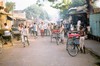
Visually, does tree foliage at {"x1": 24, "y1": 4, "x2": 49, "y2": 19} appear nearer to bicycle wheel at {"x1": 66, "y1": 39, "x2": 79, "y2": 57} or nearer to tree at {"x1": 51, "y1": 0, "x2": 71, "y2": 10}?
tree at {"x1": 51, "y1": 0, "x2": 71, "y2": 10}

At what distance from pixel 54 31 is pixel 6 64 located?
42.6 ft

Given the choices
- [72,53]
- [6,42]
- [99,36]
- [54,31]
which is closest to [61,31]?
[54,31]

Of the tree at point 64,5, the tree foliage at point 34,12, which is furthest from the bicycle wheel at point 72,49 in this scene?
the tree foliage at point 34,12

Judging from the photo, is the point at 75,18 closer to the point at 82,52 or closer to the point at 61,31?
the point at 61,31

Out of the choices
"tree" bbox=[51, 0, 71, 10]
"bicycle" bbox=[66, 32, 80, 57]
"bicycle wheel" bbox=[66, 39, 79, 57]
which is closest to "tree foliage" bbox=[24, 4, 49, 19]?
"tree" bbox=[51, 0, 71, 10]

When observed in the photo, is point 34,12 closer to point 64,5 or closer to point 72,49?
point 64,5

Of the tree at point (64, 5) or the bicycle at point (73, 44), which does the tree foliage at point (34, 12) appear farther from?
the bicycle at point (73, 44)

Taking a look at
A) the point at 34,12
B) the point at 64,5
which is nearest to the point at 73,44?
the point at 64,5

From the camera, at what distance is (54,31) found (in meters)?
25.2

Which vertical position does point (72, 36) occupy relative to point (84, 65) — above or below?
above

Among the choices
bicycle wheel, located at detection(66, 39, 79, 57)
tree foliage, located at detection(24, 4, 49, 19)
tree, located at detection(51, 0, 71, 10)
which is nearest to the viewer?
bicycle wheel, located at detection(66, 39, 79, 57)

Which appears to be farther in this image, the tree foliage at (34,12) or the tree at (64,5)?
the tree foliage at (34,12)

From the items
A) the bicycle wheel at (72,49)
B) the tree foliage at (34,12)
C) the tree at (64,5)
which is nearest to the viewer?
the bicycle wheel at (72,49)

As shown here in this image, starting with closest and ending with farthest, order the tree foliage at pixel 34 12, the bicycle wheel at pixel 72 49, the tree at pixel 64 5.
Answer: the bicycle wheel at pixel 72 49, the tree at pixel 64 5, the tree foliage at pixel 34 12
